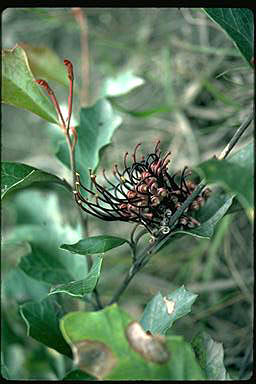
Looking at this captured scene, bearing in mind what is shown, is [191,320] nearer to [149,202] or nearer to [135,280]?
[135,280]

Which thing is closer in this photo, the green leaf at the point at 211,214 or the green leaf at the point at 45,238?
the green leaf at the point at 211,214

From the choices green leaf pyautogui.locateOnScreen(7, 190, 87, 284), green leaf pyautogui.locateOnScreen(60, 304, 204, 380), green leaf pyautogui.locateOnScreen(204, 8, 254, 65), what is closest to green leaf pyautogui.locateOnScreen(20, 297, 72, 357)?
green leaf pyautogui.locateOnScreen(7, 190, 87, 284)

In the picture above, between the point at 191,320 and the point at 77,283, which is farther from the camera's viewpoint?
the point at 191,320

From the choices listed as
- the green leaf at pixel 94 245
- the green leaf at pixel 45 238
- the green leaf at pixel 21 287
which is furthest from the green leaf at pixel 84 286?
the green leaf at pixel 21 287

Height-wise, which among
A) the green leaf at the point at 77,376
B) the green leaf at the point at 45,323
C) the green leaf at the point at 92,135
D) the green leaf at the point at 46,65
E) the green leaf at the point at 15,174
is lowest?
the green leaf at the point at 77,376

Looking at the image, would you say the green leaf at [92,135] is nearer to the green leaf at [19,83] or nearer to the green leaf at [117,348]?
the green leaf at [19,83]


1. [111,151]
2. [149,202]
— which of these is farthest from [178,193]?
[111,151]
